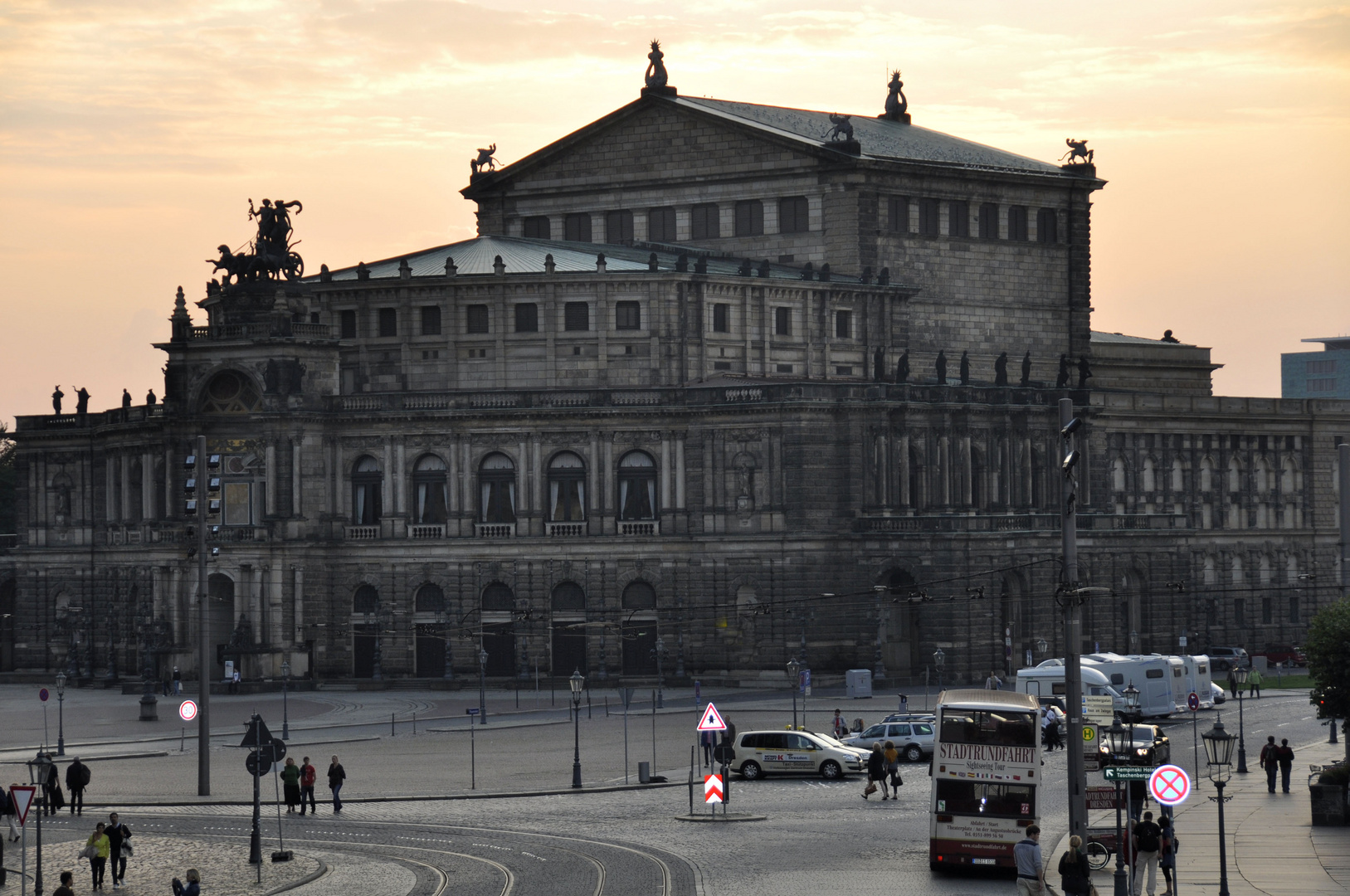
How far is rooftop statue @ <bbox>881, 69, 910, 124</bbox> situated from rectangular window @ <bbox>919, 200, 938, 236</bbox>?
20876 mm

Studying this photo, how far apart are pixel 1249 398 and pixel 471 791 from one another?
3834 inches

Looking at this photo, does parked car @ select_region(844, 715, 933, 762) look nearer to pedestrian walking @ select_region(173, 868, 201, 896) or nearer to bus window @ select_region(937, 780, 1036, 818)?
bus window @ select_region(937, 780, 1036, 818)

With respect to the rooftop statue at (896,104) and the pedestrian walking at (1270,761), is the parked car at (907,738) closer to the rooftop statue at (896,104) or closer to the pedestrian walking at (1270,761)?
the pedestrian walking at (1270,761)

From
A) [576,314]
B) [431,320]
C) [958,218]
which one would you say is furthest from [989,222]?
[431,320]

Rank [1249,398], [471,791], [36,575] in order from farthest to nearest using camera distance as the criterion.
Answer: [1249,398] < [36,575] < [471,791]

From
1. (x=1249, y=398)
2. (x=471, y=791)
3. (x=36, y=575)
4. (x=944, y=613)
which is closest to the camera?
(x=471, y=791)

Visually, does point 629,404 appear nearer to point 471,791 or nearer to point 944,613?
point 944,613

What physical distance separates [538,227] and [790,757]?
7219cm

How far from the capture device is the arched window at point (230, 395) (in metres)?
120

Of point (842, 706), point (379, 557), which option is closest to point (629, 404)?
point (379, 557)

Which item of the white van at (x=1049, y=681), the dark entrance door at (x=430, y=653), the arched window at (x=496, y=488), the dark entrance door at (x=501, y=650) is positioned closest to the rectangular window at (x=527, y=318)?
the arched window at (x=496, y=488)

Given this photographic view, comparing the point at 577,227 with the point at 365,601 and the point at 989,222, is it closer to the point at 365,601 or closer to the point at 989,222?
the point at 989,222

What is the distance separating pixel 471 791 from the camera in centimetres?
7094

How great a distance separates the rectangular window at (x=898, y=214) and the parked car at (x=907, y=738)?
58160mm
